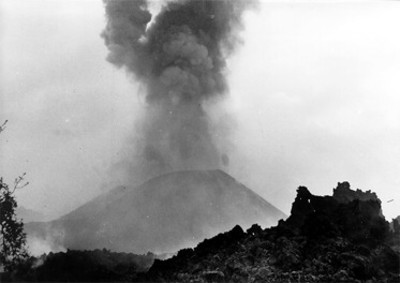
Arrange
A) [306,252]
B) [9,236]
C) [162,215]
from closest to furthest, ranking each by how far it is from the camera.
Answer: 1. [306,252]
2. [9,236]
3. [162,215]

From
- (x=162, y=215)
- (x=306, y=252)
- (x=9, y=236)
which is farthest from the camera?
(x=162, y=215)

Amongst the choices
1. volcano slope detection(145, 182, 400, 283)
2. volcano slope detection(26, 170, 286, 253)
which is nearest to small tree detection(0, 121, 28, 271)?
volcano slope detection(145, 182, 400, 283)

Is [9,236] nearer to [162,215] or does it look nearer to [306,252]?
[306,252]

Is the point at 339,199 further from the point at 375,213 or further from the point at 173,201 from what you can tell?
the point at 173,201

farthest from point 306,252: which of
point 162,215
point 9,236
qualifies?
point 162,215

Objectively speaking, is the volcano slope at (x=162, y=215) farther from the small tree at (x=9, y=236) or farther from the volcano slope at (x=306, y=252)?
the volcano slope at (x=306, y=252)

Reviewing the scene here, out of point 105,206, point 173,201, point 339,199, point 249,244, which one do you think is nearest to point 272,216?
point 173,201
